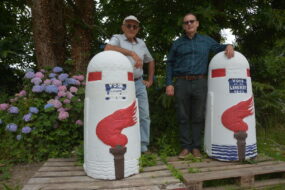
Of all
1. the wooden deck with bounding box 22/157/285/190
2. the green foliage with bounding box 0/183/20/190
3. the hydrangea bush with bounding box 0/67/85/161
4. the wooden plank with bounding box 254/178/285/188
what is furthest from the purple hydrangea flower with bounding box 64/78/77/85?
the wooden plank with bounding box 254/178/285/188

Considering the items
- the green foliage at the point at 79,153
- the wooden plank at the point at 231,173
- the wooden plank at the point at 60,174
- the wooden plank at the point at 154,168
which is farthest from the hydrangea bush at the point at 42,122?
the wooden plank at the point at 231,173

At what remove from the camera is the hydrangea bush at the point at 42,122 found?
392 cm

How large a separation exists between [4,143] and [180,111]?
252cm

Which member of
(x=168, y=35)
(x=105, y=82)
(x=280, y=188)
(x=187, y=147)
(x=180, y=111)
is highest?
(x=168, y=35)

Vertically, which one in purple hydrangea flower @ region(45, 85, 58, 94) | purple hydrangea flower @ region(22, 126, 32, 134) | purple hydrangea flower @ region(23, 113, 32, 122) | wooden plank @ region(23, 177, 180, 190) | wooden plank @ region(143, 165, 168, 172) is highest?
purple hydrangea flower @ region(45, 85, 58, 94)

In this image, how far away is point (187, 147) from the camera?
387cm

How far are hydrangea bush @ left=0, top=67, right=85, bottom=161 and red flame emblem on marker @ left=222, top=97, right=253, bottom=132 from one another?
2.03 metres

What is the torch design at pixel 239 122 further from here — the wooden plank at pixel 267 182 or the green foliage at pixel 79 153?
the green foliage at pixel 79 153

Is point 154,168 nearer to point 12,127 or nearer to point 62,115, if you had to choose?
point 62,115

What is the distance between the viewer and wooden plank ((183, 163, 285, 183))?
307 centimetres

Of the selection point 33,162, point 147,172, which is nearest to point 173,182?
point 147,172

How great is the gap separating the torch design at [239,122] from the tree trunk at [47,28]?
320 centimetres

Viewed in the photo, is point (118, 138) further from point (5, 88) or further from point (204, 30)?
point (5, 88)

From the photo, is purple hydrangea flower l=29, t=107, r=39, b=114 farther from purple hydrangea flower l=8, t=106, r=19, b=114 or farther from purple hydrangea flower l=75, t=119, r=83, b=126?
purple hydrangea flower l=75, t=119, r=83, b=126
